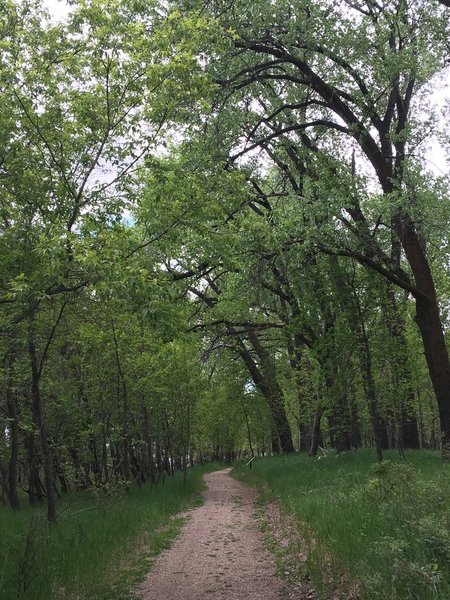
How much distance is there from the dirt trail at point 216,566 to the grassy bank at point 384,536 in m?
0.84

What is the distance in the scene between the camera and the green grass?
577 cm

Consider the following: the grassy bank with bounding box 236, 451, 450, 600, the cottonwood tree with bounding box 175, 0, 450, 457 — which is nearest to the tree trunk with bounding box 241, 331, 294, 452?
the cottonwood tree with bounding box 175, 0, 450, 457

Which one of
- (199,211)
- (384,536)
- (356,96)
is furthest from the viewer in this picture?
(356,96)

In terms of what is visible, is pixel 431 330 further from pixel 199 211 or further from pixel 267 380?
pixel 267 380

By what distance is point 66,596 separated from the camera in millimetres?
5938

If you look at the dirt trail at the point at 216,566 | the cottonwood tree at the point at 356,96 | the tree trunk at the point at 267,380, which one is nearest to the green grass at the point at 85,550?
the dirt trail at the point at 216,566

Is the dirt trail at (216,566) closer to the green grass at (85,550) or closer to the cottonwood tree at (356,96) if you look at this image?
the green grass at (85,550)

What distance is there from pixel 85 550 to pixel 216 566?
215 centimetres

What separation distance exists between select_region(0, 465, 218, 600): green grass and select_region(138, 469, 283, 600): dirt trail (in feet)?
1.18

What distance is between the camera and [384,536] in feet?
17.3

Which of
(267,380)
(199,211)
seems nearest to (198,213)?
(199,211)

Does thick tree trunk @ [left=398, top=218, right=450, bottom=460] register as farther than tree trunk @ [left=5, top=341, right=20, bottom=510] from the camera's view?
No

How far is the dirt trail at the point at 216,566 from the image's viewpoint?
655 cm

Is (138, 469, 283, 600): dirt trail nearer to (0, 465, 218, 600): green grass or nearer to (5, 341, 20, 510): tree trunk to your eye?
(0, 465, 218, 600): green grass
